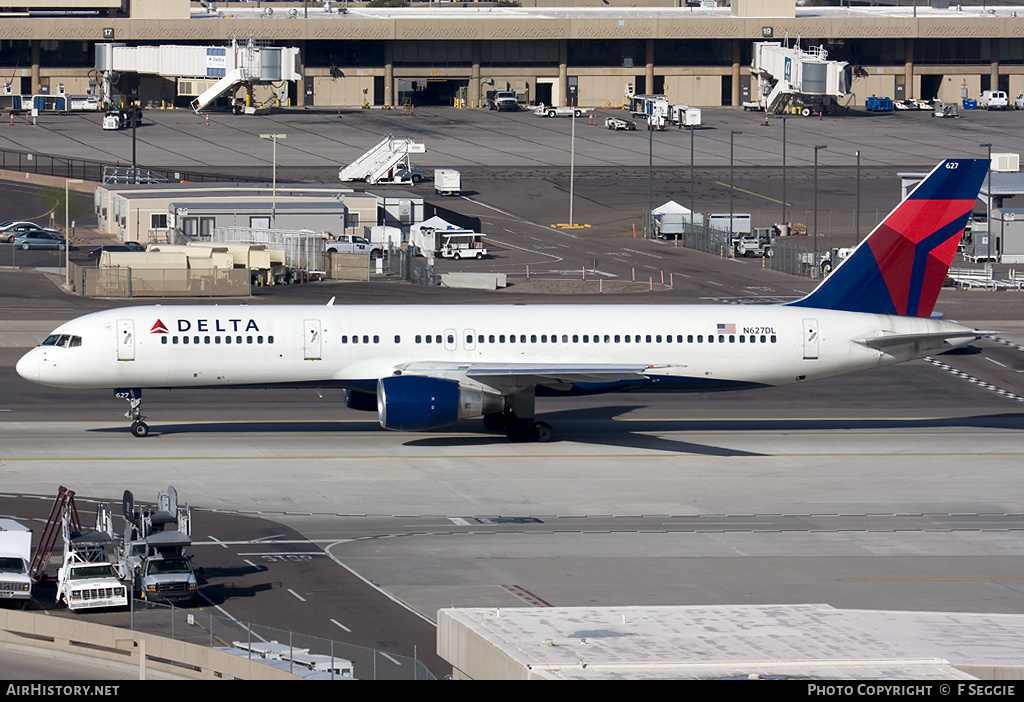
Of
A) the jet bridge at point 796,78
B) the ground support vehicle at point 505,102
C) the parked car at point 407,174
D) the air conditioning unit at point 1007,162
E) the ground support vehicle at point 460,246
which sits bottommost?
the ground support vehicle at point 460,246

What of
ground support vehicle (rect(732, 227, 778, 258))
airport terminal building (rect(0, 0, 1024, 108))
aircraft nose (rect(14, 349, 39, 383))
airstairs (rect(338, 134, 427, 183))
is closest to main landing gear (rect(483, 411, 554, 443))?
aircraft nose (rect(14, 349, 39, 383))

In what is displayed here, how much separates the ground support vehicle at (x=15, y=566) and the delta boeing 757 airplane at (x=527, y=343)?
16489 mm

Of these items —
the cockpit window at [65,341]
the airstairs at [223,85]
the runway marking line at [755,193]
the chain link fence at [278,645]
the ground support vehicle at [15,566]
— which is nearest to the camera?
the chain link fence at [278,645]

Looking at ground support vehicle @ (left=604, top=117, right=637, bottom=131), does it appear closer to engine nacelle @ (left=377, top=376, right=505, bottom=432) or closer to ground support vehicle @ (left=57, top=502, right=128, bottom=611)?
engine nacelle @ (left=377, top=376, right=505, bottom=432)

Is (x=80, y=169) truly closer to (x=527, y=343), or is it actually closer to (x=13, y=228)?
(x=13, y=228)

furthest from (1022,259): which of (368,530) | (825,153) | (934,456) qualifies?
(368,530)

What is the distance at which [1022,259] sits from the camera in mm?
115938

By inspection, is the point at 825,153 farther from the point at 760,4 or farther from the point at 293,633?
the point at 293,633

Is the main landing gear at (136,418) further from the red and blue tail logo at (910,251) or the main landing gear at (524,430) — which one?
the red and blue tail logo at (910,251)

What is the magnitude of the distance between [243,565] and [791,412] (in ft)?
102

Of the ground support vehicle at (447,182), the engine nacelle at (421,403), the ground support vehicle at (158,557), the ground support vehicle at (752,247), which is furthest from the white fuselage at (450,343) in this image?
the ground support vehicle at (447,182)

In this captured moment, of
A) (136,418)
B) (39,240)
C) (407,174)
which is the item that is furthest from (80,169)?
(136,418)

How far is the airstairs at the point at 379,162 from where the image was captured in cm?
14875

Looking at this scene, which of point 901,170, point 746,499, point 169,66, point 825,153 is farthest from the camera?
point 169,66
